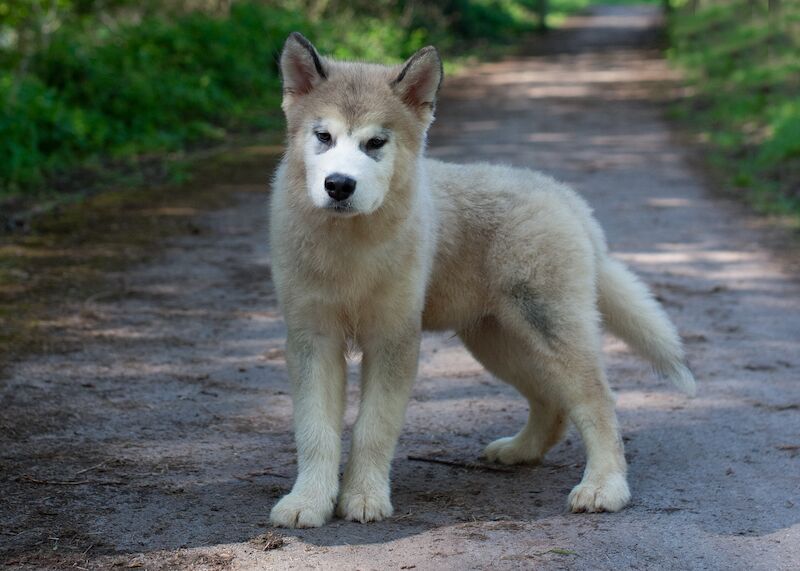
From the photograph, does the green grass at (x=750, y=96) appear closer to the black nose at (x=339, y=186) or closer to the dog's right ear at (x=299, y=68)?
A: the dog's right ear at (x=299, y=68)

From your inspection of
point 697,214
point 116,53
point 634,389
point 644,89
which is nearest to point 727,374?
point 634,389

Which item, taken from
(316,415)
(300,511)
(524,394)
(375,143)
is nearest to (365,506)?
(300,511)

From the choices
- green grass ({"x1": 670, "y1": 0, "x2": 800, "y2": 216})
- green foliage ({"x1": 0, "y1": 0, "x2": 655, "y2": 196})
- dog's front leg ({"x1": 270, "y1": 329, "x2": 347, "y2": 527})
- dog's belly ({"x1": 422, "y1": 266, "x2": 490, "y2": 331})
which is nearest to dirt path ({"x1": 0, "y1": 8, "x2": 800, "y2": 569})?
dog's front leg ({"x1": 270, "y1": 329, "x2": 347, "y2": 527})

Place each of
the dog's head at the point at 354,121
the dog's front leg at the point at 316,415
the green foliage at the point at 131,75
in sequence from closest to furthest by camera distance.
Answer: the dog's head at the point at 354,121
the dog's front leg at the point at 316,415
the green foliage at the point at 131,75

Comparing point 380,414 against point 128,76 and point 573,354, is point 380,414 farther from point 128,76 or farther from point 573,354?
point 128,76

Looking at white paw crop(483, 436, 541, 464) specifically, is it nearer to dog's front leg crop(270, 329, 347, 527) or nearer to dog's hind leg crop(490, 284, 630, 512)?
dog's hind leg crop(490, 284, 630, 512)

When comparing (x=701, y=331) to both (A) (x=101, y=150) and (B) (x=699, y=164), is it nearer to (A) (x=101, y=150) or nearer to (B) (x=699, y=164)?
(B) (x=699, y=164)

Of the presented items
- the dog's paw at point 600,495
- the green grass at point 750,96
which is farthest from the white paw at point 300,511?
the green grass at point 750,96

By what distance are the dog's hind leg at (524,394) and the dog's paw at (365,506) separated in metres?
1.01

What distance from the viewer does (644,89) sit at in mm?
21672

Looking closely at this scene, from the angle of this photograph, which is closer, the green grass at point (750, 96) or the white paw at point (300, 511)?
the white paw at point (300, 511)

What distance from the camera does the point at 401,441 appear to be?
5641 mm

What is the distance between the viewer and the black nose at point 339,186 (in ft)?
13.7

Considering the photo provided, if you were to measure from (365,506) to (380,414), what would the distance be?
0.38 meters
